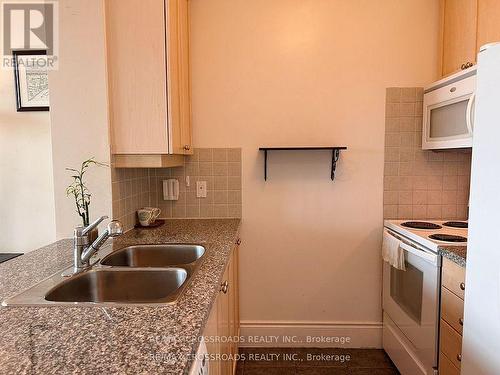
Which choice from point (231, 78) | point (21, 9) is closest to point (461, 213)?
point (231, 78)

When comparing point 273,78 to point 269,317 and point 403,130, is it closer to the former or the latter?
point 403,130

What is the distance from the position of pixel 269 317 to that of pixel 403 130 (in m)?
1.67

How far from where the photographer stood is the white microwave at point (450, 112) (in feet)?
5.54

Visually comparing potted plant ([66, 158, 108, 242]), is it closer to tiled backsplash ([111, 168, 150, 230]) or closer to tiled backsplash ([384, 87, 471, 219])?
tiled backsplash ([111, 168, 150, 230])

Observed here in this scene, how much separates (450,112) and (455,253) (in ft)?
2.98

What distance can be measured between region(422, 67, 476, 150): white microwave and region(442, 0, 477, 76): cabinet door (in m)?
0.14

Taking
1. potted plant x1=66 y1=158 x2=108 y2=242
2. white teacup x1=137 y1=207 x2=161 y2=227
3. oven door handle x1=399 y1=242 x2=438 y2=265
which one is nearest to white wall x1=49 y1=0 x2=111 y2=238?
potted plant x1=66 y1=158 x2=108 y2=242

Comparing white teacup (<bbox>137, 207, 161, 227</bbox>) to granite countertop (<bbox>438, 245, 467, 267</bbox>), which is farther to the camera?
white teacup (<bbox>137, 207, 161, 227</bbox>)

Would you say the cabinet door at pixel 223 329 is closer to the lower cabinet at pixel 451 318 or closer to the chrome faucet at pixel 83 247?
the chrome faucet at pixel 83 247

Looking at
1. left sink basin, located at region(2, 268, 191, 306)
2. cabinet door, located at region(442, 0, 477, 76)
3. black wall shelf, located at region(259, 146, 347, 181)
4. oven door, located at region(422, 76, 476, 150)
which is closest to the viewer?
left sink basin, located at region(2, 268, 191, 306)

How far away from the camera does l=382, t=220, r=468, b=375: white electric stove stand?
1.64 metres

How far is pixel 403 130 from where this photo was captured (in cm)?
225

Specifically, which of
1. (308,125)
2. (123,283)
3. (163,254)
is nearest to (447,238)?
(308,125)

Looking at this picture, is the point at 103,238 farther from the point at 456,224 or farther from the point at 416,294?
the point at 456,224
